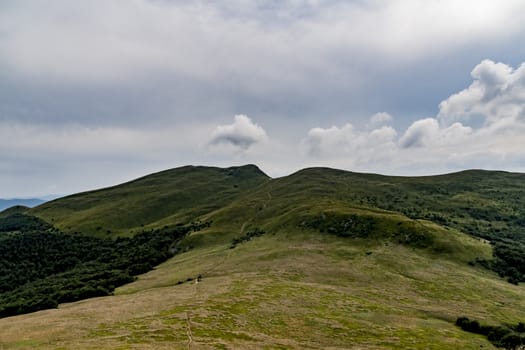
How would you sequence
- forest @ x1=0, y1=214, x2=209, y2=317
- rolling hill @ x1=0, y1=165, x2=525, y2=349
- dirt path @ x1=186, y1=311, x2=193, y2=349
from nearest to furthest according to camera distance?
1. dirt path @ x1=186, y1=311, x2=193, y2=349
2. rolling hill @ x1=0, y1=165, x2=525, y2=349
3. forest @ x1=0, y1=214, x2=209, y2=317

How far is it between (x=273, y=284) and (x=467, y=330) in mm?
36316

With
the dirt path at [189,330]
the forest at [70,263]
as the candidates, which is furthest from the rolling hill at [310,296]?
the forest at [70,263]

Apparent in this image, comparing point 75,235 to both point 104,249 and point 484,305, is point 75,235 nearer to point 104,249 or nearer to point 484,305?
point 104,249

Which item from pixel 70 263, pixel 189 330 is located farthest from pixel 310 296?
pixel 70 263

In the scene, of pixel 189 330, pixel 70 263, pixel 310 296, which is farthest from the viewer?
pixel 70 263

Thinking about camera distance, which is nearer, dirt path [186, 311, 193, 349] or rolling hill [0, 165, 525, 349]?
dirt path [186, 311, 193, 349]

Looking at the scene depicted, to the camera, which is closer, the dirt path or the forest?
the dirt path

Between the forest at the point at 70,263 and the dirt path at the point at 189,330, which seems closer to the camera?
the dirt path at the point at 189,330

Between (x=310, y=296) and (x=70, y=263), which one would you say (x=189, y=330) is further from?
(x=70, y=263)

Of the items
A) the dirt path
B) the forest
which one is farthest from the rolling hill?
the forest

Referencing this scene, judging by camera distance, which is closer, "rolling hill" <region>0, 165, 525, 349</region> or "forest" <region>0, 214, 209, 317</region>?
"rolling hill" <region>0, 165, 525, 349</region>

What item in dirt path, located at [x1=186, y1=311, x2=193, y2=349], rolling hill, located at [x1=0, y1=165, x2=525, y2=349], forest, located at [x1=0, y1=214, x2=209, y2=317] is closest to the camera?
dirt path, located at [x1=186, y1=311, x2=193, y2=349]

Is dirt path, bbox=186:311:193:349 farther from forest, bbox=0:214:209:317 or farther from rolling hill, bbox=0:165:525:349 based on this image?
forest, bbox=0:214:209:317

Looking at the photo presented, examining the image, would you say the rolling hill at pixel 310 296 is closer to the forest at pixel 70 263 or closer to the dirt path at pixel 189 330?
the dirt path at pixel 189 330
